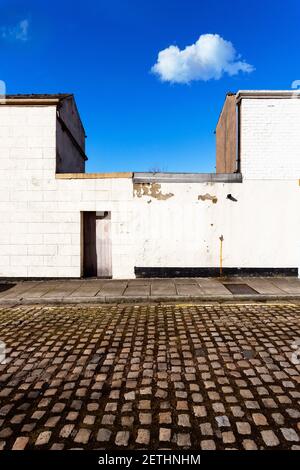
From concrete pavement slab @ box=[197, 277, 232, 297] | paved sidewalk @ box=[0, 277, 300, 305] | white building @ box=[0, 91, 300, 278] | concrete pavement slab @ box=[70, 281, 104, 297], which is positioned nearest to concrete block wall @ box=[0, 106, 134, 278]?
white building @ box=[0, 91, 300, 278]

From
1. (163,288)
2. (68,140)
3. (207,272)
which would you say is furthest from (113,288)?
(68,140)

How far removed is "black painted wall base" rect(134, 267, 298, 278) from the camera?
35.7 ft

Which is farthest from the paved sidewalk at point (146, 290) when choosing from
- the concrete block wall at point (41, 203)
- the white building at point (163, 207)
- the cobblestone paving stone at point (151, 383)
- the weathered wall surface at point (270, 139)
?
the weathered wall surface at point (270, 139)

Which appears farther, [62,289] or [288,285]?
[288,285]

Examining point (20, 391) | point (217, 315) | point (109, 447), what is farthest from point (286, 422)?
point (217, 315)

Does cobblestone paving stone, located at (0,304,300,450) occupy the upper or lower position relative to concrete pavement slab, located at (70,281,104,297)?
lower

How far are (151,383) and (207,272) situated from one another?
24.2ft

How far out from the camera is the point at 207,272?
10.9 m

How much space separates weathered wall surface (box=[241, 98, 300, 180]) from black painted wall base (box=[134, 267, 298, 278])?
135 inches

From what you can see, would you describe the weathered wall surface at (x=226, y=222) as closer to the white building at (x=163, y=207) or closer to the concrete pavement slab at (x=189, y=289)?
the white building at (x=163, y=207)

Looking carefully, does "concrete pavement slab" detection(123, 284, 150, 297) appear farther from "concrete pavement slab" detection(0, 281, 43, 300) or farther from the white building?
"concrete pavement slab" detection(0, 281, 43, 300)

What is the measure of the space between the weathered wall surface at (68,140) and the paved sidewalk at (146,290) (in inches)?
177

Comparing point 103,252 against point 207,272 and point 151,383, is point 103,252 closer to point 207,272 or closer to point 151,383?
point 207,272

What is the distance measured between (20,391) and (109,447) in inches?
64.0
